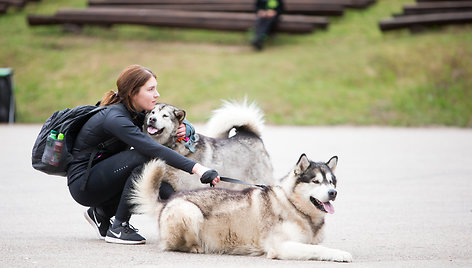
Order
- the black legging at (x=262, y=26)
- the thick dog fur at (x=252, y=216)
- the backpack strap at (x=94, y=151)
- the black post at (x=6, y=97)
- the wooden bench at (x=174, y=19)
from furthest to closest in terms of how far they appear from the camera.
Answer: the wooden bench at (x=174, y=19) < the black legging at (x=262, y=26) < the black post at (x=6, y=97) < the backpack strap at (x=94, y=151) < the thick dog fur at (x=252, y=216)

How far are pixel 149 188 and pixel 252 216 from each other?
951mm

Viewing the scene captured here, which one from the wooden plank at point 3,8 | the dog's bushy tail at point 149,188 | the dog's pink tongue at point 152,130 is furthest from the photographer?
the wooden plank at point 3,8

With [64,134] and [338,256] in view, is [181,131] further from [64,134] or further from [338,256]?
[338,256]

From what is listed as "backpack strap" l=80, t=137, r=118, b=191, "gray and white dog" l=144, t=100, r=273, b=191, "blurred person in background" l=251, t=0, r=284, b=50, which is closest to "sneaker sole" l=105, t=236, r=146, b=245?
"backpack strap" l=80, t=137, r=118, b=191

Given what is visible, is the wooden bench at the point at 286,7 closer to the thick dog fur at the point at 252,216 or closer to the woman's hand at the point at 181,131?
the woman's hand at the point at 181,131

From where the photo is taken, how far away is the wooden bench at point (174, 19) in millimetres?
22469

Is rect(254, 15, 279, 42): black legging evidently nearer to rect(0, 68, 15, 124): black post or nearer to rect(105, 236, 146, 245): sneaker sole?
rect(0, 68, 15, 124): black post

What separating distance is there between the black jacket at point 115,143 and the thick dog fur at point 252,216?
0.15 m

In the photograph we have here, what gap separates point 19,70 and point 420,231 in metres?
18.5

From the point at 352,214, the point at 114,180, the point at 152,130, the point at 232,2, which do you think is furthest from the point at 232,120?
the point at 232,2

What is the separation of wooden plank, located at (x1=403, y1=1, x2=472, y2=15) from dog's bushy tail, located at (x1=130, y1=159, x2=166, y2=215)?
20610mm

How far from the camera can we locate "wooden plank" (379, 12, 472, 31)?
2216cm

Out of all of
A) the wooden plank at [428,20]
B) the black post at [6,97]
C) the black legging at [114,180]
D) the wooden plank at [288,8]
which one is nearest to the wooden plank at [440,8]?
the wooden plank at [428,20]

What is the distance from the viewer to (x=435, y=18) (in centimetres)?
2217
